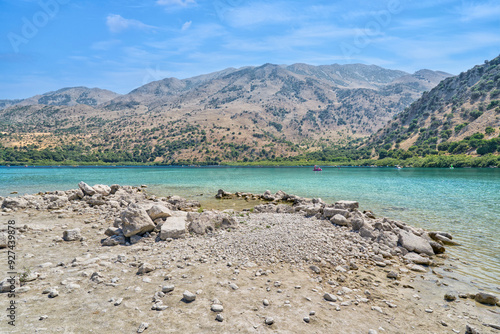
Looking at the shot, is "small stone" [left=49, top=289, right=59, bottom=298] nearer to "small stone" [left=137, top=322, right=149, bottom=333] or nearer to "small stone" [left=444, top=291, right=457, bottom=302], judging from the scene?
"small stone" [left=137, top=322, right=149, bottom=333]

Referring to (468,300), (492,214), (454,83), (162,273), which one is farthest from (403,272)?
(454,83)

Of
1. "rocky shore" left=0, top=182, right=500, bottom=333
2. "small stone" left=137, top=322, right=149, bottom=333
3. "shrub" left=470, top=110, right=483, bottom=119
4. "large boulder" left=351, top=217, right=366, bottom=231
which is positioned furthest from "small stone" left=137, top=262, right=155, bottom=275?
"shrub" left=470, top=110, right=483, bottom=119

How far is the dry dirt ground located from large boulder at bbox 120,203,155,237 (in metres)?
1.43

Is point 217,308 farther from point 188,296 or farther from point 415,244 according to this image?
point 415,244

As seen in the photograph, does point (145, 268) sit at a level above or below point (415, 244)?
→ above

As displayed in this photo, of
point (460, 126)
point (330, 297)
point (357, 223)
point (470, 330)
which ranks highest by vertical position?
point (460, 126)

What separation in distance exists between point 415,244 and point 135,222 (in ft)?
50.2

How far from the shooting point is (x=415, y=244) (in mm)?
13625

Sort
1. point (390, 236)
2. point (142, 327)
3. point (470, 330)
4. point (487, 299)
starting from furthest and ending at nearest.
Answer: point (390, 236)
point (487, 299)
point (470, 330)
point (142, 327)

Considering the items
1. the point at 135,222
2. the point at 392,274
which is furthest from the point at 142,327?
the point at 392,274

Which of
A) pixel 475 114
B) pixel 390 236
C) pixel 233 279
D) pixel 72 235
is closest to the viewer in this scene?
pixel 233 279

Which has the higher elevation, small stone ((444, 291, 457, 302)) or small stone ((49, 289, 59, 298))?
small stone ((49, 289, 59, 298))

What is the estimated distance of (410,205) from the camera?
30.0 meters

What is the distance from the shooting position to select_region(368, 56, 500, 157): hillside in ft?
414
